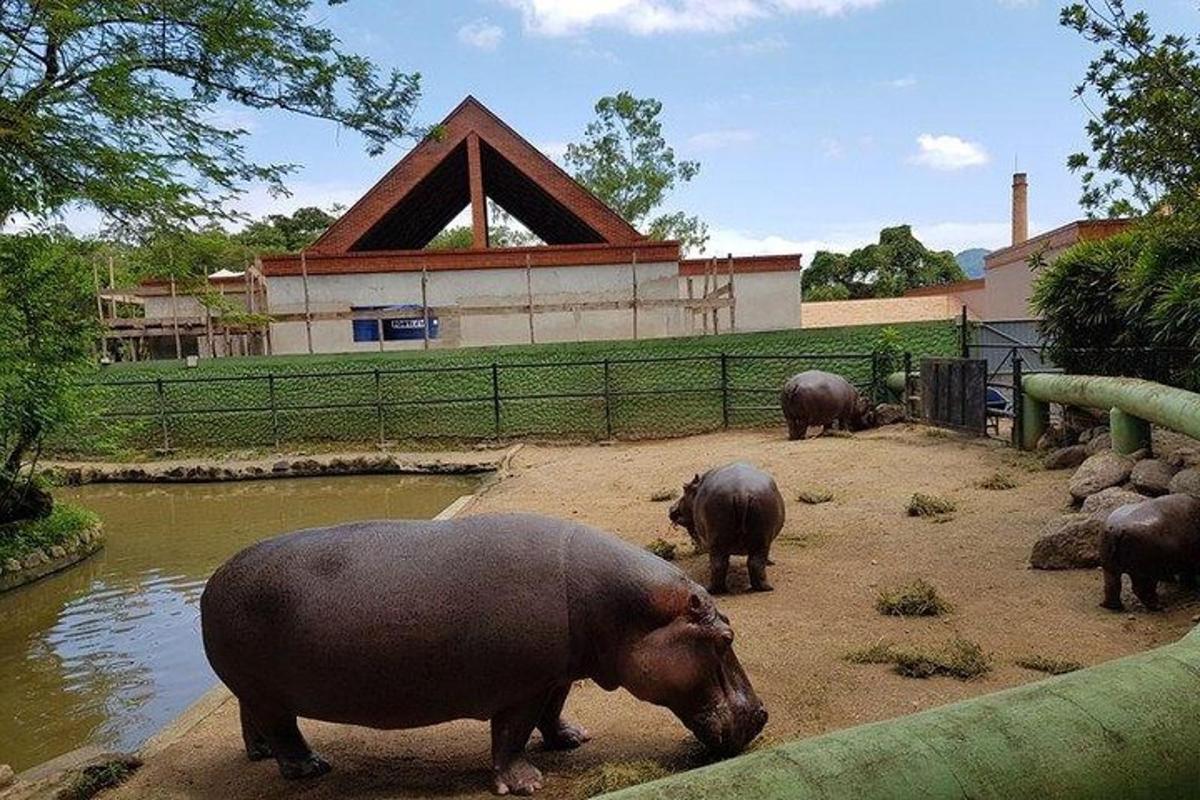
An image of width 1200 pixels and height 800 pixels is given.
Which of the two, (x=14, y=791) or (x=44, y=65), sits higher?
(x=44, y=65)

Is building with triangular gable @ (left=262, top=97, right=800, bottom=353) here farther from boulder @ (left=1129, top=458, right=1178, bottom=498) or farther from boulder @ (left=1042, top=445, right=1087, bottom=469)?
boulder @ (left=1129, top=458, right=1178, bottom=498)

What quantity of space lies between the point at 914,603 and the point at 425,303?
1583 cm

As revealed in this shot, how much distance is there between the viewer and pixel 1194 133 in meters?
5.46

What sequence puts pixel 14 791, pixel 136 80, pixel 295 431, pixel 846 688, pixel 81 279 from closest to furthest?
pixel 14 791, pixel 846 688, pixel 136 80, pixel 81 279, pixel 295 431

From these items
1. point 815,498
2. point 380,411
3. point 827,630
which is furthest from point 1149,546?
point 380,411

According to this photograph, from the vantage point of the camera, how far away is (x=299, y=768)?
12.3 feet

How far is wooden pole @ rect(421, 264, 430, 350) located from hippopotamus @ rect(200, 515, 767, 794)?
53.5ft

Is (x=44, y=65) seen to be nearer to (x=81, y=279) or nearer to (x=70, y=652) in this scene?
(x=81, y=279)

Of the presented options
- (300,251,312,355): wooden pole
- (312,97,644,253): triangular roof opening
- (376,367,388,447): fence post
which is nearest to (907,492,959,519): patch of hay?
(376,367,388,447): fence post

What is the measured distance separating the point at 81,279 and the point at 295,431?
6.74 metres

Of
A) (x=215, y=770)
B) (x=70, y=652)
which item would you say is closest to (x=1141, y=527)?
(x=215, y=770)

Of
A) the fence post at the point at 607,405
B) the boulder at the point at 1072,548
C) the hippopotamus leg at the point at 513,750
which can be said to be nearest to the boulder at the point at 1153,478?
the boulder at the point at 1072,548

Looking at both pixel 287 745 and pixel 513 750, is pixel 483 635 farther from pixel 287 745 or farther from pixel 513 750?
pixel 287 745

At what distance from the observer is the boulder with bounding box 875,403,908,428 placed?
15078 mm
